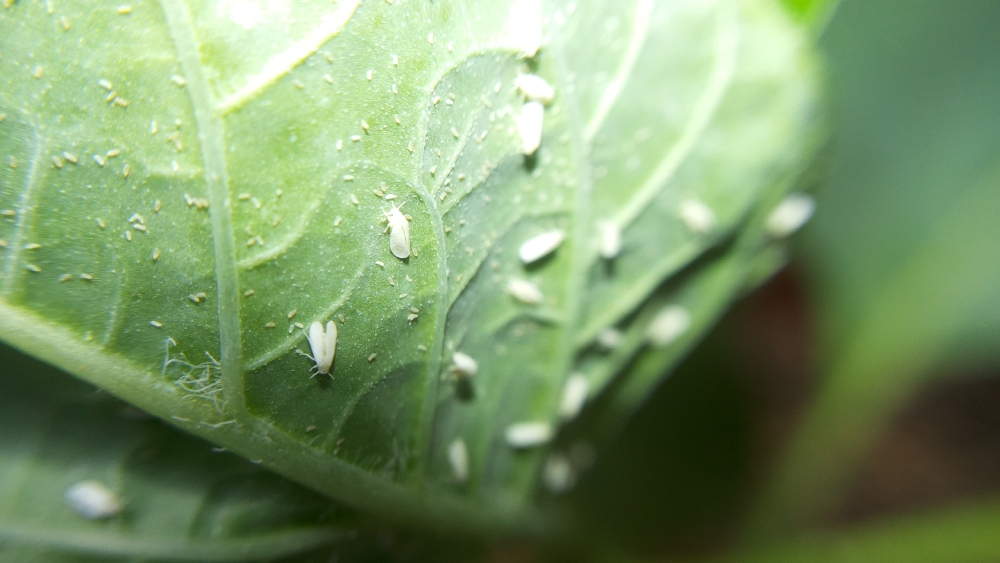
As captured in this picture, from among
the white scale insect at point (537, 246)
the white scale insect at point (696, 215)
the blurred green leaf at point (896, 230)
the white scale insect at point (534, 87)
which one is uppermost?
the blurred green leaf at point (896, 230)

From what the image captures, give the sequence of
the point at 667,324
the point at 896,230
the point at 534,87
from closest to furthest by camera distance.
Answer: the point at 534,87
the point at 667,324
the point at 896,230

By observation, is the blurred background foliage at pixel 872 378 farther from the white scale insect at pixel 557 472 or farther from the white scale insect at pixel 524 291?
the white scale insect at pixel 524 291

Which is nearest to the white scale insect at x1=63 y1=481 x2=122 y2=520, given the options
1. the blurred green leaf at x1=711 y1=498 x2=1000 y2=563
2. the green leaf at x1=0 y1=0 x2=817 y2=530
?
the green leaf at x1=0 y1=0 x2=817 y2=530

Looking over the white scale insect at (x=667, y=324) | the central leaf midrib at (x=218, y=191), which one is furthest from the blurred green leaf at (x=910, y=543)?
the central leaf midrib at (x=218, y=191)

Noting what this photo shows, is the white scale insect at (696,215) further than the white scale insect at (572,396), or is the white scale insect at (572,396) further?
the white scale insect at (572,396)

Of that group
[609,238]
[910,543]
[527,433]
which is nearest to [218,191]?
[609,238]

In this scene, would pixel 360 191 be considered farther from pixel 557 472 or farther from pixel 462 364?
pixel 557 472

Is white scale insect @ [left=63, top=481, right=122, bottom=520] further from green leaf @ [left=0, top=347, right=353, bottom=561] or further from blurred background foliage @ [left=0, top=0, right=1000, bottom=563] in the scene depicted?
blurred background foliage @ [left=0, top=0, right=1000, bottom=563]
